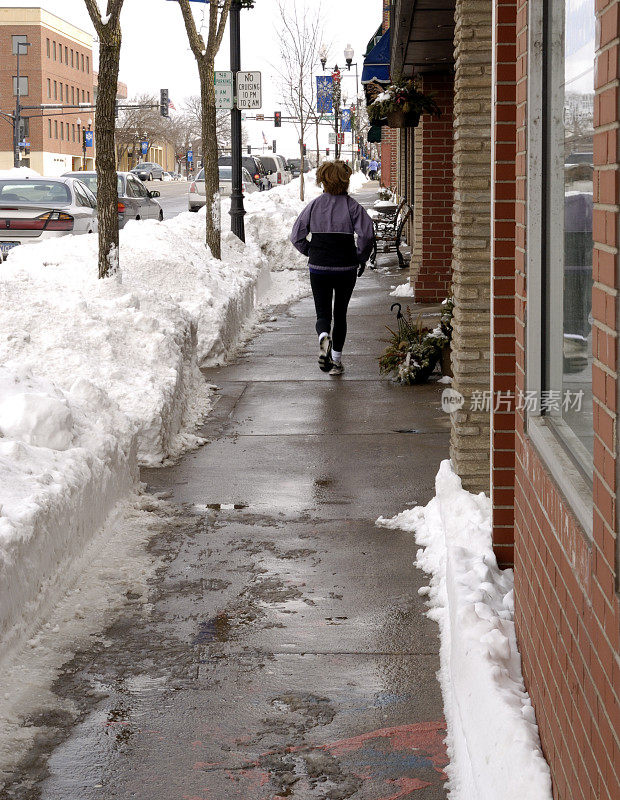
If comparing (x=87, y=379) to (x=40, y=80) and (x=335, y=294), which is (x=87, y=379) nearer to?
(x=335, y=294)

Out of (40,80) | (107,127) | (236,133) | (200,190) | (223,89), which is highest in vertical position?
(40,80)

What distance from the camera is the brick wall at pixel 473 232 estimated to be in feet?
19.0

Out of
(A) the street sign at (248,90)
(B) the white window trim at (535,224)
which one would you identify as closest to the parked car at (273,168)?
(A) the street sign at (248,90)

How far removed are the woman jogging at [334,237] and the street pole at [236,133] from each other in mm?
8057

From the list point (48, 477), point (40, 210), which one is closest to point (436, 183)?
point (40, 210)

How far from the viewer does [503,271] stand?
461cm

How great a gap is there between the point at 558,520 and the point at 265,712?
1.65 m

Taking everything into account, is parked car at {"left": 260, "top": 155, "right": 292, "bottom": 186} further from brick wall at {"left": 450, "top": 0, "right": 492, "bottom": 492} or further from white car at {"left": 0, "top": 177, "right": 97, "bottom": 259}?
brick wall at {"left": 450, "top": 0, "right": 492, "bottom": 492}

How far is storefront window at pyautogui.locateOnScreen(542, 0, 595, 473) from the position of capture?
8.64ft

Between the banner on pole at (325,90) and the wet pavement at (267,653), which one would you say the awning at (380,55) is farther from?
the banner on pole at (325,90)

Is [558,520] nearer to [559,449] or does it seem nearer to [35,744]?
[559,449]

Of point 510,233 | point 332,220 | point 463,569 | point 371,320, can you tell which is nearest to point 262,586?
point 463,569

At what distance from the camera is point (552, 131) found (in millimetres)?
A: 3172

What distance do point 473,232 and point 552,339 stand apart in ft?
8.79
